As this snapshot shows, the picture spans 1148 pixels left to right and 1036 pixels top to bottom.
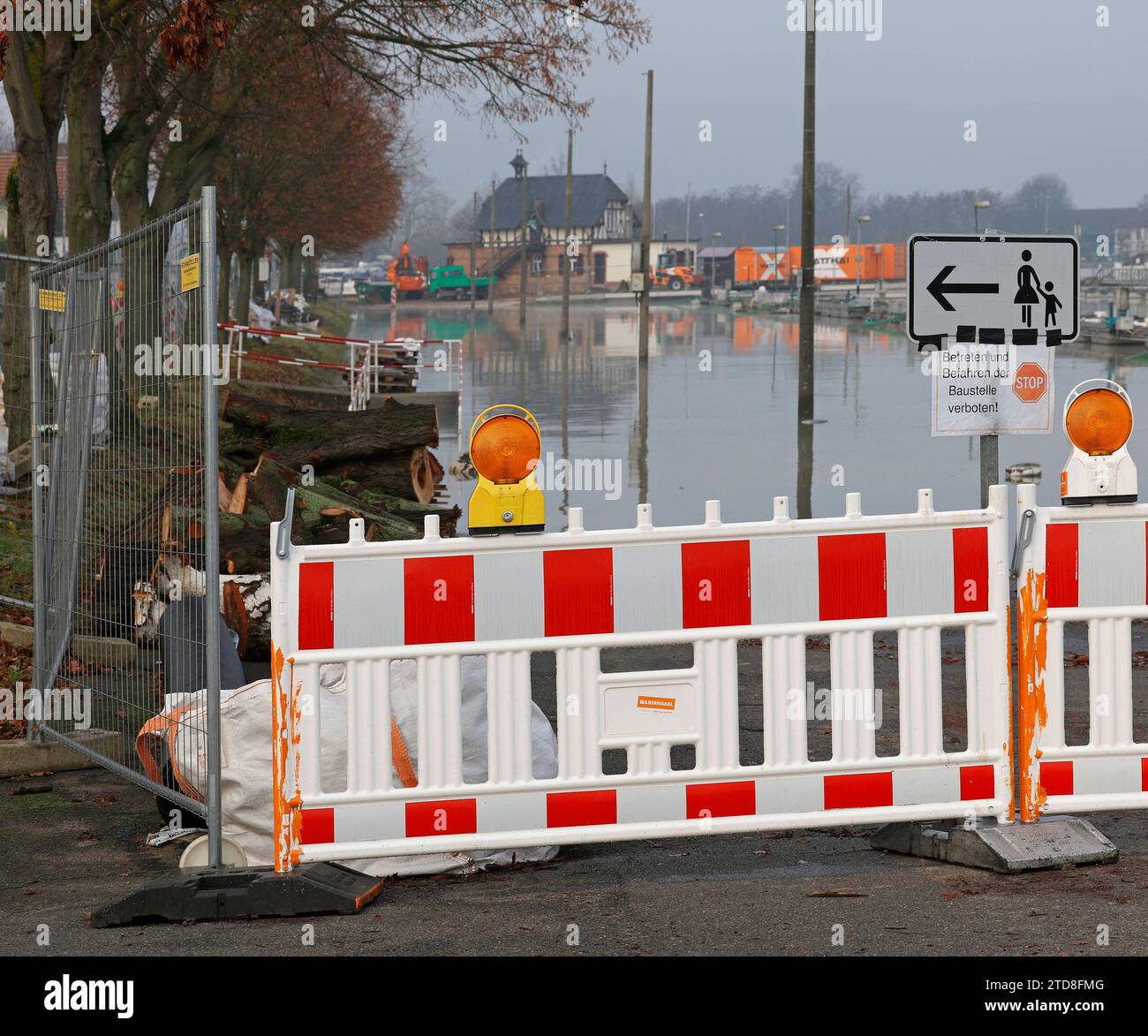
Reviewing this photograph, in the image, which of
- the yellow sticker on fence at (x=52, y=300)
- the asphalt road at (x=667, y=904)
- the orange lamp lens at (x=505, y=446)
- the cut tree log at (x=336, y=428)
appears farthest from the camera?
the cut tree log at (x=336, y=428)

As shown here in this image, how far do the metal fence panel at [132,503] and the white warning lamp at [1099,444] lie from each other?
2.84 metres

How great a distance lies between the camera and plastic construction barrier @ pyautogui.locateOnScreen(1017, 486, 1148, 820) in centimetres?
568

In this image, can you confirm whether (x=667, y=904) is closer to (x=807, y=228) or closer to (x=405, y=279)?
(x=807, y=228)

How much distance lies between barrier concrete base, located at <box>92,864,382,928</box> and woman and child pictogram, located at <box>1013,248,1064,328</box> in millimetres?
4082

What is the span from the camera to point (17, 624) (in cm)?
974

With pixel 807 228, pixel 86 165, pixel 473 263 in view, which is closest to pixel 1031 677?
pixel 86 165

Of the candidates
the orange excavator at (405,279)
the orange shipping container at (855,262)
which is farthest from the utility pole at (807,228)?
the orange excavator at (405,279)

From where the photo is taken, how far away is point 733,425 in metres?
28.7

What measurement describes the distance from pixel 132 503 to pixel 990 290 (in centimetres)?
399

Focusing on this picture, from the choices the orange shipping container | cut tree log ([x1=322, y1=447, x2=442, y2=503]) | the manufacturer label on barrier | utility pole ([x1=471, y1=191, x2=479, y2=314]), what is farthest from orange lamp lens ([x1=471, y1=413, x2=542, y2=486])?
the orange shipping container

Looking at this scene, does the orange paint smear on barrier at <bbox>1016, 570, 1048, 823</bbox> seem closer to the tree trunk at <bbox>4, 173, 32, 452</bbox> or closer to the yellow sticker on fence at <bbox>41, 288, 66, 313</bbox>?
the yellow sticker on fence at <bbox>41, 288, 66, 313</bbox>

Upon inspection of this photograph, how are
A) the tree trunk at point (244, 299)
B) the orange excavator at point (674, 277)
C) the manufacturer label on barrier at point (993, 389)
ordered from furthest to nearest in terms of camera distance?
the orange excavator at point (674, 277)
the tree trunk at point (244, 299)
the manufacturer label on barrier at point (993, 389)

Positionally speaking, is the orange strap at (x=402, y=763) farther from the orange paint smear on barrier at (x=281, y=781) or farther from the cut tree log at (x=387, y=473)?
the cut tree log at (x=387, y=473)

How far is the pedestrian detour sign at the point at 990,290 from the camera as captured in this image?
759cm
